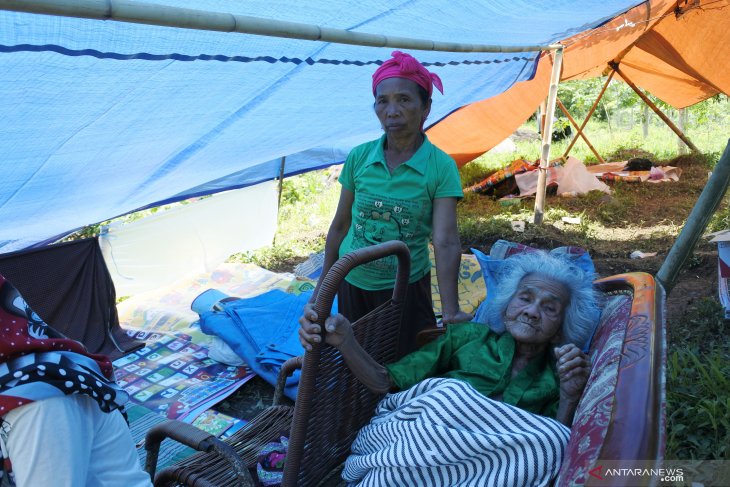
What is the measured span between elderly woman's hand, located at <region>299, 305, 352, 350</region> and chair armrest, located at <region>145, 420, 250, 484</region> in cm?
51

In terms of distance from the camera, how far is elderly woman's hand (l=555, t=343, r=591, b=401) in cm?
173

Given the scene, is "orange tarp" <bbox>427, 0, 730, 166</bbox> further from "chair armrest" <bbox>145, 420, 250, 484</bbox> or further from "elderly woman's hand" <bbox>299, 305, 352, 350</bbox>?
"chair armrest" <bbox>145, 420, 250, 484</bbox>

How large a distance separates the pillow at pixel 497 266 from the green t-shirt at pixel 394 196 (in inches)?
15.7

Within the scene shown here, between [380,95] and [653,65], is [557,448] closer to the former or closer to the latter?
[380,95]

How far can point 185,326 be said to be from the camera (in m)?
4.64

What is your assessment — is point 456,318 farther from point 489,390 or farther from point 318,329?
point 318,329

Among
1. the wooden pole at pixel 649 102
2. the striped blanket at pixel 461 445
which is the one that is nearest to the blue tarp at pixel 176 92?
the striped blanket at pixel 461 445

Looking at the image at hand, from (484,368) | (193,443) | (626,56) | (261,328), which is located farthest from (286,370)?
(626,56)

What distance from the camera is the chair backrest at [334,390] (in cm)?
162

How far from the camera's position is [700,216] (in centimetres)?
274

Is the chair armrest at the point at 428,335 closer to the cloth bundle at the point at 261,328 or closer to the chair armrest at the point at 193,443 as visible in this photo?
the chair armrest at the point at 193,443

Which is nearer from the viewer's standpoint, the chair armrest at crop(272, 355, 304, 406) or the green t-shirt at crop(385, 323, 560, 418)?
the green t-shirt at crop(385, 323, 560, 418)

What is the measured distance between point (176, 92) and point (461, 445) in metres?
1.73

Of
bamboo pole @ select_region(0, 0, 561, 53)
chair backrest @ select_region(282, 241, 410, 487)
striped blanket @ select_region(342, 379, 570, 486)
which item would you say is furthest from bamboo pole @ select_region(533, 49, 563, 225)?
striped blanket @ select_region(342, 379, 570, 486)
